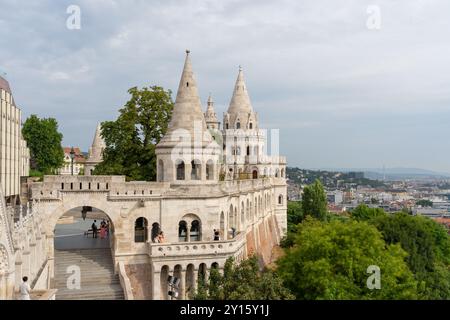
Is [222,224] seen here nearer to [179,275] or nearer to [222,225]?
[222,225]

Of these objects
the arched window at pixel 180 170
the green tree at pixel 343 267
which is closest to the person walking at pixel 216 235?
the arched window at pixel 180 170

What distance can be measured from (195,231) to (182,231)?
1180mm

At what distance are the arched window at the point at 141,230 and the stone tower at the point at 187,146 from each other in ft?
8.23

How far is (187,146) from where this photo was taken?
86.5 ft

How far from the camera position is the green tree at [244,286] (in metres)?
18.1

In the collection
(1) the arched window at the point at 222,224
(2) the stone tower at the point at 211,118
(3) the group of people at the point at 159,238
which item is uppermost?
(2) the stone tower at the point at 211,118

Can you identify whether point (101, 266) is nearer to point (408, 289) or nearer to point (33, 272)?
point (33, 272)

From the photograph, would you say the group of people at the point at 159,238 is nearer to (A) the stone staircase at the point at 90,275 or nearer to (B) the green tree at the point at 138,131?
(A) the stone staircase at the point at 90,275

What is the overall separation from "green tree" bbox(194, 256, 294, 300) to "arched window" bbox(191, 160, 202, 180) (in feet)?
23.1

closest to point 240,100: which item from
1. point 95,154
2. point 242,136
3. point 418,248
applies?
point 242,136

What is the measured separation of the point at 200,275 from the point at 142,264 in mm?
3044

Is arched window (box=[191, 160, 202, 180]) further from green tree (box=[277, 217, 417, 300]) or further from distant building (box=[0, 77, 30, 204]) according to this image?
distant building (box=[0, 77, 30, 204])
